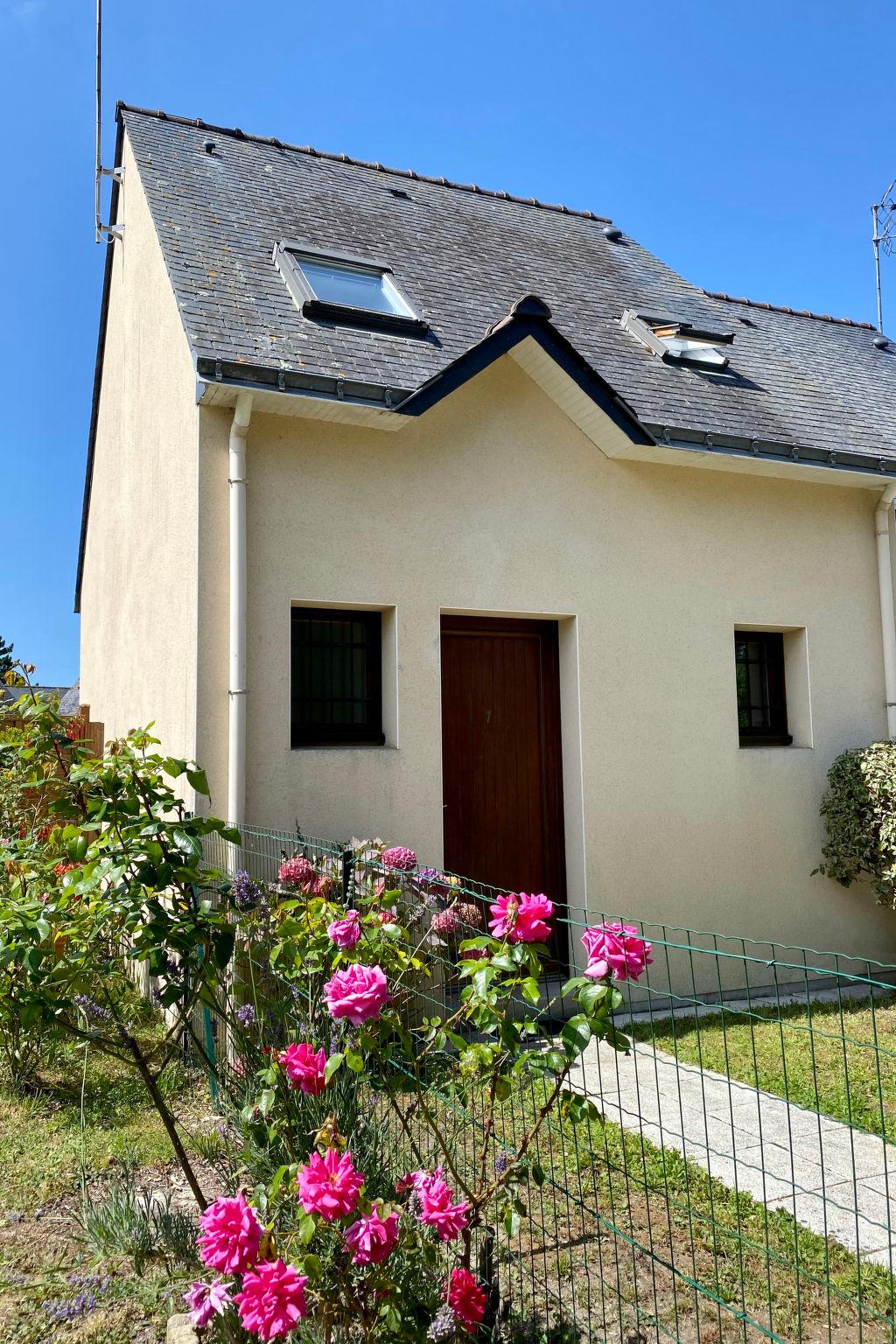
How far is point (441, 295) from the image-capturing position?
8289mm

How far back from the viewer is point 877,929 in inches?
322

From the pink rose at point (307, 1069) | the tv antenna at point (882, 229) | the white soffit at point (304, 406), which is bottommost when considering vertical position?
the pink rose at point (307, 1069)

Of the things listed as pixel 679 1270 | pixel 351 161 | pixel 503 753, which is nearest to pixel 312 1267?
pixel 679 1270

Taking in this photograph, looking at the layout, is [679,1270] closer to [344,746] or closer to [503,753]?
[344,746]

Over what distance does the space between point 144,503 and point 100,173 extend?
4.93m

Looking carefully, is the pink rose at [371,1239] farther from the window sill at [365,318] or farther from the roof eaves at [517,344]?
the window sill at [365,318]

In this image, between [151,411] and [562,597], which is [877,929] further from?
[151,411]

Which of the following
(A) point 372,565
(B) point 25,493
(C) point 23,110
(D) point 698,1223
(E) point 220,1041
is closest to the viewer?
(D) point 698,1223

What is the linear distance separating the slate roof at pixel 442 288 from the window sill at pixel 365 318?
0.11 meters

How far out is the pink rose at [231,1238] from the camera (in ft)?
6.75

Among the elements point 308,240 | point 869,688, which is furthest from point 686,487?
point 308,240

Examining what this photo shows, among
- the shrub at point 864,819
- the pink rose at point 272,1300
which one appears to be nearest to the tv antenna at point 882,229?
the shrub at point 864,819

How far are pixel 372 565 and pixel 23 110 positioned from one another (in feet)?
82.4

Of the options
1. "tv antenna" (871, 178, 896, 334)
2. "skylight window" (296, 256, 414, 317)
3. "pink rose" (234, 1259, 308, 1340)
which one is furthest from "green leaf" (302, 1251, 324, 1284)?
"tv antenna" (871, 178, 896, 334)
